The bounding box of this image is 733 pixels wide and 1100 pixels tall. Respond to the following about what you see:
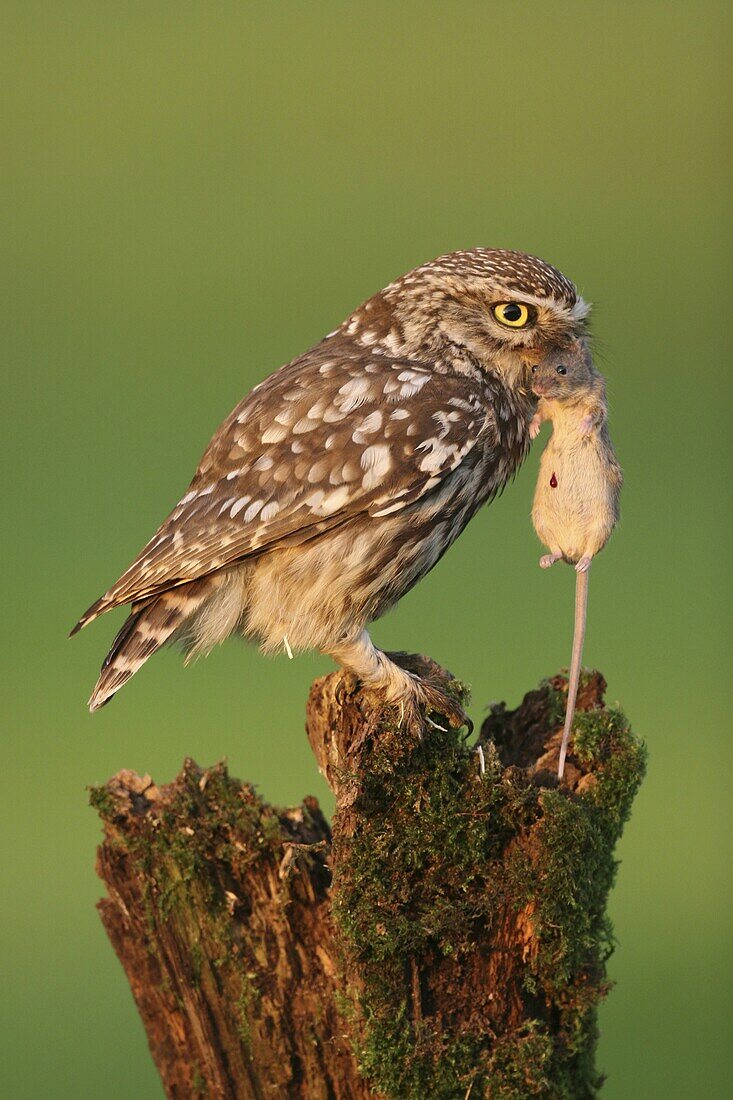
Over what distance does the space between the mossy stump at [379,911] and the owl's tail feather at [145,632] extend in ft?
0.81

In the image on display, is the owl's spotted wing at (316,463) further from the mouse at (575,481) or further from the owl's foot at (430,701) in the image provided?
the owl's foot at (430,701)

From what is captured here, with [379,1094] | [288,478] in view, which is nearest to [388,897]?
[379,1094]

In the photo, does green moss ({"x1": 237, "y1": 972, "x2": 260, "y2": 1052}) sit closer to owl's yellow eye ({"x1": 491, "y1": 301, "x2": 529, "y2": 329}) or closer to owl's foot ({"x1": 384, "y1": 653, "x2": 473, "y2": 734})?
owl's foot ({"x1": 384, "y1": 653, "x2": 473, "y2": 734})

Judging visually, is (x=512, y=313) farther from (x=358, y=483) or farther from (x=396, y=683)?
(x=396, y=683)

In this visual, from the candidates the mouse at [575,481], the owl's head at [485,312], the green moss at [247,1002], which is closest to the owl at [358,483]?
the owl's head at [485,312]

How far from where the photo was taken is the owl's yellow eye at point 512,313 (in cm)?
367

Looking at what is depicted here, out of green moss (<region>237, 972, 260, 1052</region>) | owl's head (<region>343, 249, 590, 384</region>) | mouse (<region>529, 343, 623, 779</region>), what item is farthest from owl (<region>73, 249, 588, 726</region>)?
green moss (<region>237, 972, 260, 1052</region>)

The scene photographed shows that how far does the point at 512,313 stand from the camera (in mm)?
3684

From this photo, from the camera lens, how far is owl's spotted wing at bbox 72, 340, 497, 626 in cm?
347

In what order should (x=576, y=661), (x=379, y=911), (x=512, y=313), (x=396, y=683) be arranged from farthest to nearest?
(x=512, y=313) → (x=396, y=683) → (x=576, y=661) → (x=379, y=911)

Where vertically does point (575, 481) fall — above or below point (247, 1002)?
above

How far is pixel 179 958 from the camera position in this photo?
3.41 meters

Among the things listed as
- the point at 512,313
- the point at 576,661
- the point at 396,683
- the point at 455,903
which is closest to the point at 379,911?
the point at 455,903

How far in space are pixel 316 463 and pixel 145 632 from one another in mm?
622
